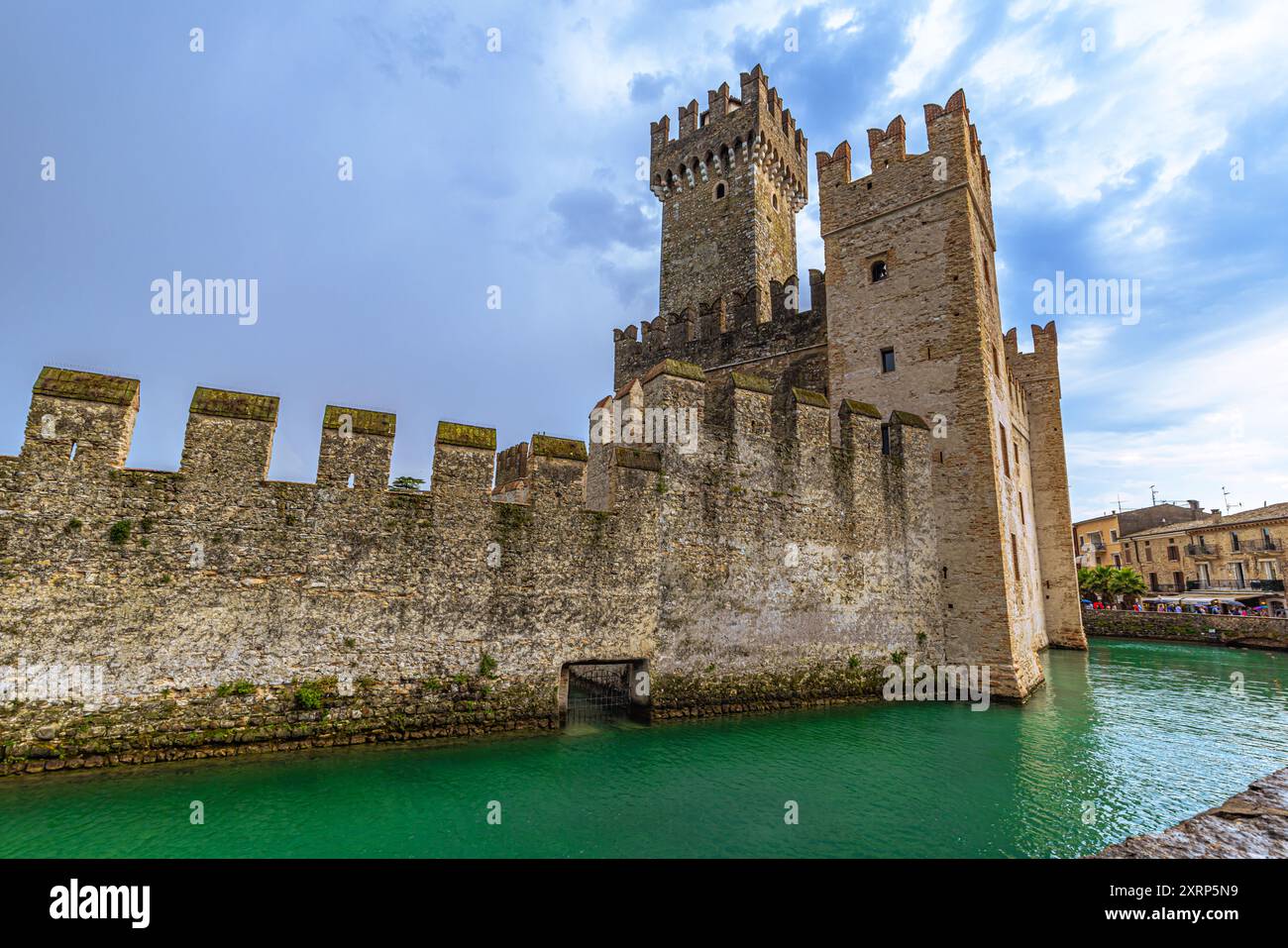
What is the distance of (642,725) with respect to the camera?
10.9m

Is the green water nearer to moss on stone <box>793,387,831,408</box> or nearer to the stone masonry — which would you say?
the stone masonry

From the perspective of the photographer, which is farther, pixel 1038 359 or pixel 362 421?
pixel 1038 359

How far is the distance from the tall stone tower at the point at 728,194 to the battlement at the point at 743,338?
2782mm

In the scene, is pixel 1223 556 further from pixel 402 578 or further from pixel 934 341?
pixel 402 578

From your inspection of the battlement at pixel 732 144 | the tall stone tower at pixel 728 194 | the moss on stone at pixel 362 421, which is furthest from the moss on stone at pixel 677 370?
the battlement at pixel 732 144

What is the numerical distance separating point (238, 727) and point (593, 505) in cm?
787

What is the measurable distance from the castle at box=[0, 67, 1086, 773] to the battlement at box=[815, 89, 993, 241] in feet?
0.27

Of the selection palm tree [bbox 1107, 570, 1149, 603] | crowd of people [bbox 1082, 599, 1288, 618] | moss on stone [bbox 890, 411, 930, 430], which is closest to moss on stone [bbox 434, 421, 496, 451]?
moss on stone [bbox 890, 411, 930, 430]

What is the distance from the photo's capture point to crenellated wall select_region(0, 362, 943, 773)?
7742 millimetres

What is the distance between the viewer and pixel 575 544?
1070cm

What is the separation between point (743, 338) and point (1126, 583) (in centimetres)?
3428

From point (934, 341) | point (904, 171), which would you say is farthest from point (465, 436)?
point (904, 171)
